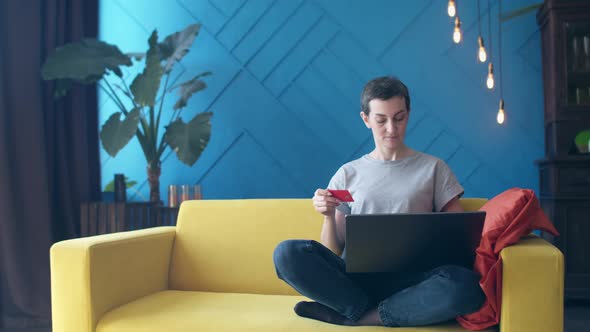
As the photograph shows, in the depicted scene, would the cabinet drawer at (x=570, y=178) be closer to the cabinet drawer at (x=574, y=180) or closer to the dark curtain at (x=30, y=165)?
the cabinet drawer at (x=574, y=180)

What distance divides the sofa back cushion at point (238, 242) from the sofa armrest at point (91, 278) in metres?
0.22

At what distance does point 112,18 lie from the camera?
3990 millimetres

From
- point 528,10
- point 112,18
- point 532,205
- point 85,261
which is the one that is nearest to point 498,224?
point 532,205

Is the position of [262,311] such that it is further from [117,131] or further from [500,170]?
[500,170]

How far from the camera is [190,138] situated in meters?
3.36

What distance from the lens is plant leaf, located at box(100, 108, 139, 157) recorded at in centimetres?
324

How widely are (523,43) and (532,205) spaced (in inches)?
93.5

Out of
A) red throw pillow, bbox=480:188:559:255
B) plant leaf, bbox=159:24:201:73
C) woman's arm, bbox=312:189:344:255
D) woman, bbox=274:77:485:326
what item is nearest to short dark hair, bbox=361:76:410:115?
woman, bbox=274:77:485:326

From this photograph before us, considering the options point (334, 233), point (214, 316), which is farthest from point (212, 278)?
point (334, 233)

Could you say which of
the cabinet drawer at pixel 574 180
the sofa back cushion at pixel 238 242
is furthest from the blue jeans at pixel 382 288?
the cabinet drawer at pixel 574 180

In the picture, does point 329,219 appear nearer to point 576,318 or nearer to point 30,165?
point 576,318

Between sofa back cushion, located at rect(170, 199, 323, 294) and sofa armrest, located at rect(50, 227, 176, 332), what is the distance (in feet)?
0.71

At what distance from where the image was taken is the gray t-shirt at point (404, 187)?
1.91m

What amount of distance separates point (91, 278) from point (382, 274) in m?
0.91
